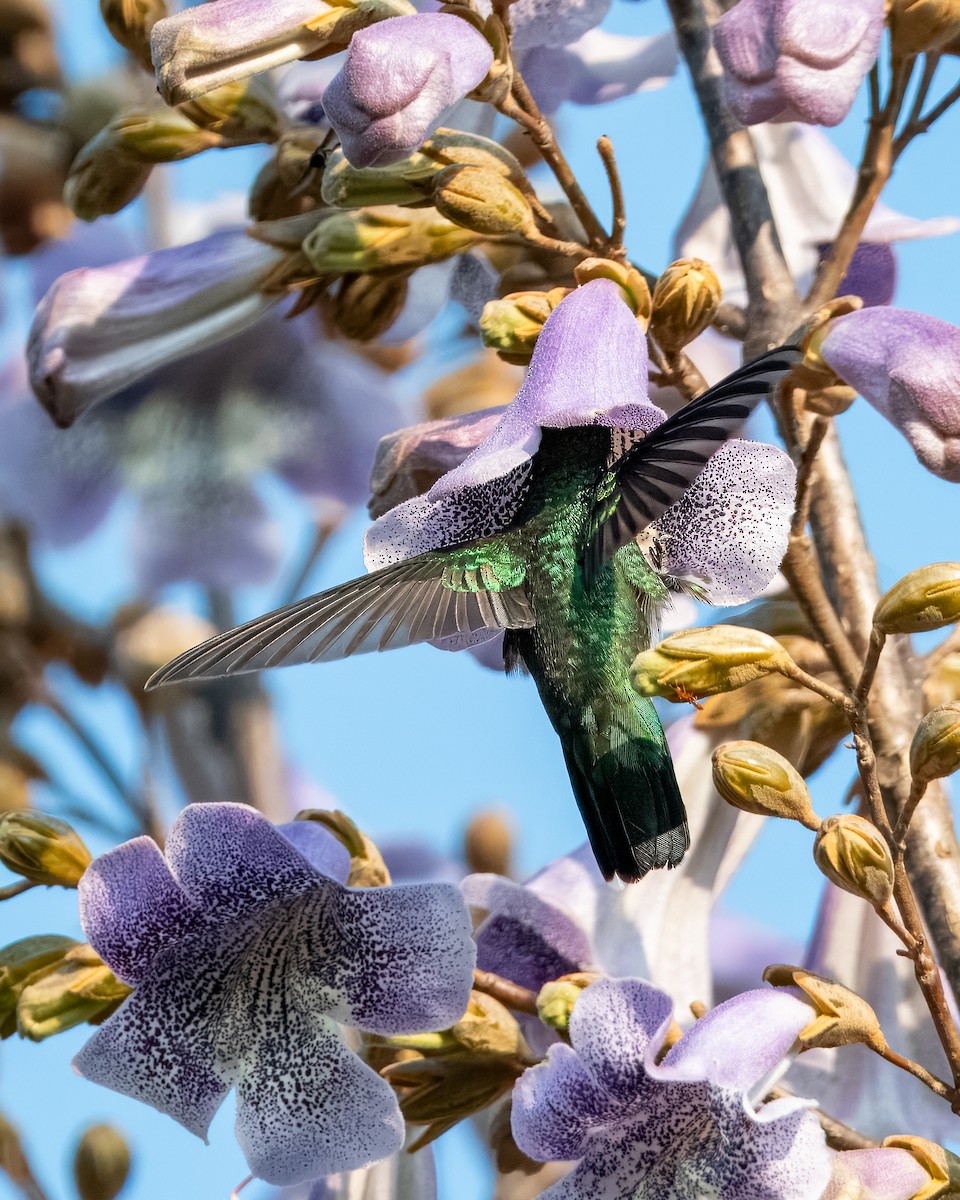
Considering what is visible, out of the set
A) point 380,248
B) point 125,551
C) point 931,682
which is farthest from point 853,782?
point 125,551

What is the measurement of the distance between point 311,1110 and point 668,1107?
0.82 feet

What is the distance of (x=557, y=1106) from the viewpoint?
1.00 m

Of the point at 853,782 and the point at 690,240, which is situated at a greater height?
the point at 690,240

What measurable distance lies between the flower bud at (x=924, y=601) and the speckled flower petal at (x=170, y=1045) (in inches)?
19.7

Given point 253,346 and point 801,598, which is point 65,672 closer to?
point 253,346

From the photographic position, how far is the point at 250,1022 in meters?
1.18

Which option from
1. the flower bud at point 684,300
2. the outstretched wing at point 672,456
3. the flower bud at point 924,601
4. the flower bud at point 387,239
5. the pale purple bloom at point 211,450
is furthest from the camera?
the pale purple bloom at point 211,450

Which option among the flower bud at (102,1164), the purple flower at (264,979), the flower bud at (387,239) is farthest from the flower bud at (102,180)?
the flower bud at (102,1164)

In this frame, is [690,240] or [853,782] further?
[690,240]

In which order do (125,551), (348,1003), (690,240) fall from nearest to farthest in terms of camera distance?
(348,1003), (690,240), (125,551)

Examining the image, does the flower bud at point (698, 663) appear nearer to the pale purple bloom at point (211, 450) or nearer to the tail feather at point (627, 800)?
the tail feather at point (627, 800)

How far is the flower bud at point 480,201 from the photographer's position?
1.16 metres

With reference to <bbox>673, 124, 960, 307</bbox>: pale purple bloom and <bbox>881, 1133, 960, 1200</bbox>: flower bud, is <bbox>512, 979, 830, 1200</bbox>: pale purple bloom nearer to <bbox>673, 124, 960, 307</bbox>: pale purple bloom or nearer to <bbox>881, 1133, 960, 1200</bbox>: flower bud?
<bbox>881, 1133, 960, 1200</bbox>: flower bud

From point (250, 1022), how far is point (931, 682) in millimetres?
541
